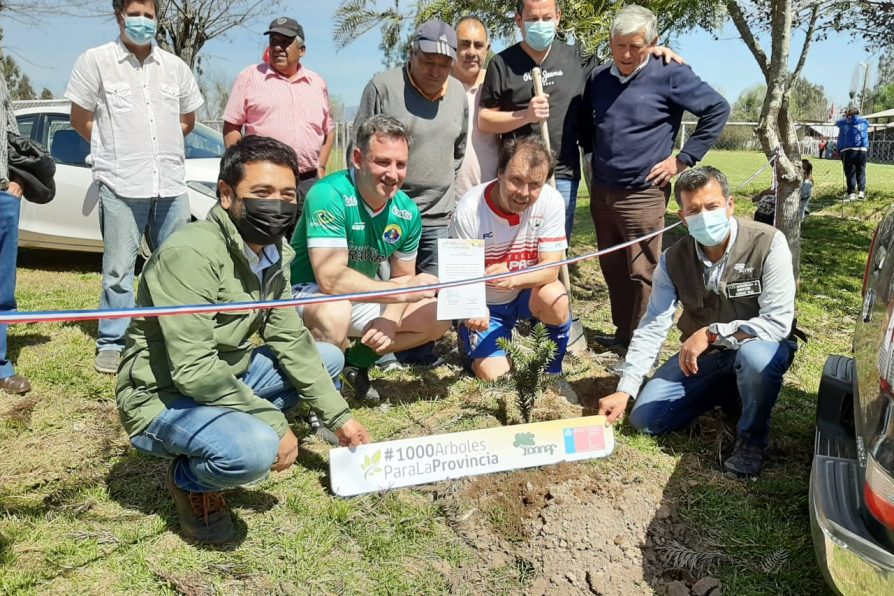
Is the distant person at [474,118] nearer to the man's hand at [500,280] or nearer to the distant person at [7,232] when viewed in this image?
the man's hand at [500,280]

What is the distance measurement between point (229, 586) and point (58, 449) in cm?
143

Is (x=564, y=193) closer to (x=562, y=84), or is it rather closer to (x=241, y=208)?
(x=562, y=84)

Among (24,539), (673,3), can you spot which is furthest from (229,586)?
(673,3)

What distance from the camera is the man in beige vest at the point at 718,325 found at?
10.4 ft

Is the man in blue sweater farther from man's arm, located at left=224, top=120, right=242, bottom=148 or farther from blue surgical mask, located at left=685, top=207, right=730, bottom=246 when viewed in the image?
man's arm, located at left=224, top=120, right=242, bottom=148

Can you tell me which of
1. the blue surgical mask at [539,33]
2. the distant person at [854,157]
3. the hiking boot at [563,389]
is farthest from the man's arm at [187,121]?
the distant person at [854,157]

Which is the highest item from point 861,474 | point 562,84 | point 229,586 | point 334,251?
point 562,84

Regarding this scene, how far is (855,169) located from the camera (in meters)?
12.3

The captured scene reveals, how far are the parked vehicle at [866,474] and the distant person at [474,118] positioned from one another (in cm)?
251

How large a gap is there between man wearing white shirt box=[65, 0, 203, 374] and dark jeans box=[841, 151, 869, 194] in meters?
11.6

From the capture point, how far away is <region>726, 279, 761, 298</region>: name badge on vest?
3250 millimetres

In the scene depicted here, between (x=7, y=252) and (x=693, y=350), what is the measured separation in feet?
12.0

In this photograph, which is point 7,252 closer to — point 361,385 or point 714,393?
point 361,385

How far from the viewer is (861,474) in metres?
2.12
